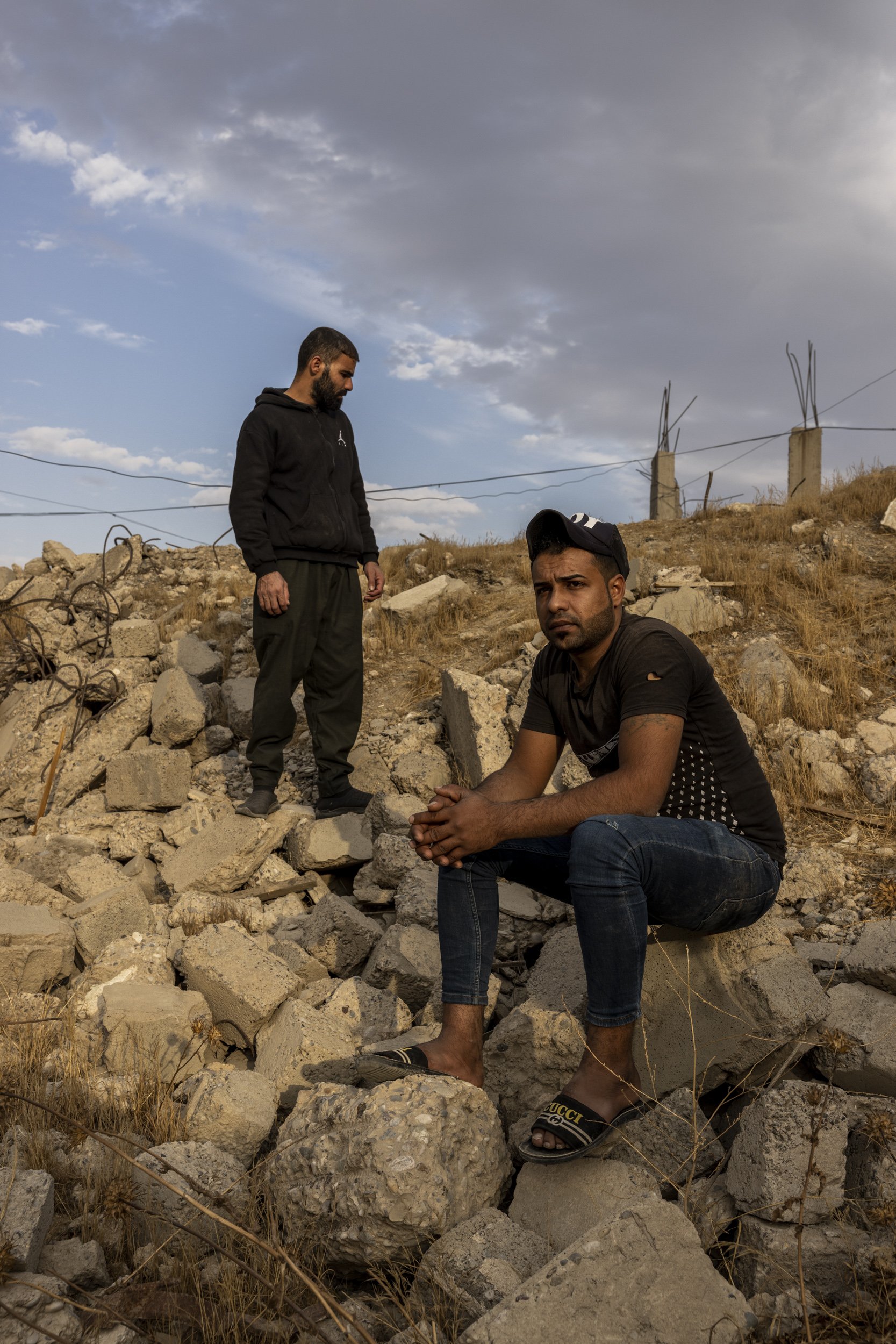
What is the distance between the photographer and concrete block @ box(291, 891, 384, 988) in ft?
14.1

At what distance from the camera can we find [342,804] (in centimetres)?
541

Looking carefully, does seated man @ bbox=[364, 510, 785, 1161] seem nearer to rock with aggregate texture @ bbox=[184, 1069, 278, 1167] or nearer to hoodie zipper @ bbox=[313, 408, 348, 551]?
rock with aggregate texture @ bbox=[184, 1069, 278, 1167]

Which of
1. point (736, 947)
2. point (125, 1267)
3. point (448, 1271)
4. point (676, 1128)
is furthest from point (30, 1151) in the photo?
point (736, 947)

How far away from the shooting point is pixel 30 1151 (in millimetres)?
2680

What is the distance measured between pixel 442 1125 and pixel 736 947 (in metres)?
1.15

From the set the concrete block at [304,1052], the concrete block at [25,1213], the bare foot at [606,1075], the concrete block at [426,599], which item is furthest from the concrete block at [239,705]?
the bare foot at [606,1075]

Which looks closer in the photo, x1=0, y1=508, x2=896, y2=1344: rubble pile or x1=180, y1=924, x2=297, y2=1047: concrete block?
x1=0, y1=508, x2=896, y2=1344: rubble pile

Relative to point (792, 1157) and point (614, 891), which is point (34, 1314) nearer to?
point (614, 891)

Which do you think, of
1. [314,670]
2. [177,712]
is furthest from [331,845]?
[177,712]

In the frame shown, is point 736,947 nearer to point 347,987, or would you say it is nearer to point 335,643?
point 347,987

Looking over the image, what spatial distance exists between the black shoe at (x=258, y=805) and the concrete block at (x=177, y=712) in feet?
4.57

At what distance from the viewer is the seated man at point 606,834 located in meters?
2.48

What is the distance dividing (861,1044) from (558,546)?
1.76 meters

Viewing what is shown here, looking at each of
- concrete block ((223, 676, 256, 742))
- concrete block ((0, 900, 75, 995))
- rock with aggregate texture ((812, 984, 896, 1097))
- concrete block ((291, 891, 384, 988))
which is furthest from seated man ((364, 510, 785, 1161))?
concrete block ((223, 676, 256, 742))
